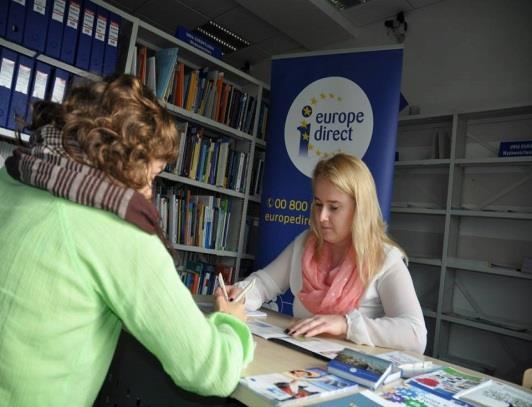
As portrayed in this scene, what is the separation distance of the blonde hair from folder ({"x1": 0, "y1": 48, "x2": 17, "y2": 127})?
5.66 feet

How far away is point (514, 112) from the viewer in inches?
118

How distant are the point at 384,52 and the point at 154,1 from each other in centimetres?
265

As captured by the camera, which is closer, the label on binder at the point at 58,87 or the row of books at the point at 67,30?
the row of books at the point at 67,30

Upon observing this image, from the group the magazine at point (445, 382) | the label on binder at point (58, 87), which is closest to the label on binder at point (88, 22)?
the label on binder at point (58, 87)

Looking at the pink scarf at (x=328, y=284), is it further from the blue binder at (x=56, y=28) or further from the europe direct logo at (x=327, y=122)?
the blue binder at (x=56, y=28)

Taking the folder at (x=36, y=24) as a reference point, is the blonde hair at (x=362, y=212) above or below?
below

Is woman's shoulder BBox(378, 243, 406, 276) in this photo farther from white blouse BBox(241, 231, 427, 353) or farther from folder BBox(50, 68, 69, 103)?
folder BBox(50, 68, 69, 103)

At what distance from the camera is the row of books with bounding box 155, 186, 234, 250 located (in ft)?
9.37

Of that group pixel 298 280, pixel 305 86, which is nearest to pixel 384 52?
pixel 305 86

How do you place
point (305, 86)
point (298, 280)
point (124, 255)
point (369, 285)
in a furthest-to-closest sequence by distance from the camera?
point (305, 86), point (298, 280), point (369, 285), point (124, 255)

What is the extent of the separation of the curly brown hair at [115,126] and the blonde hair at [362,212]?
93 cm

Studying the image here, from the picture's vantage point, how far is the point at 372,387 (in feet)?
2.74

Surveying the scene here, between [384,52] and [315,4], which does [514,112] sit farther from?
[315,4]

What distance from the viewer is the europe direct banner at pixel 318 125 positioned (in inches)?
99.3
